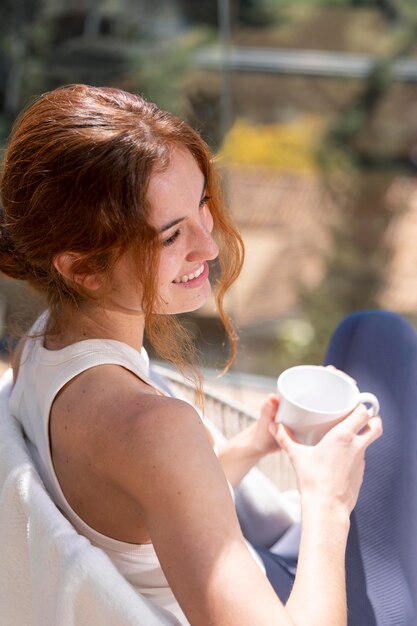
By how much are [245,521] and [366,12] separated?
294 cm

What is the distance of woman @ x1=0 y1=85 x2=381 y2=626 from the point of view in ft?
2.94

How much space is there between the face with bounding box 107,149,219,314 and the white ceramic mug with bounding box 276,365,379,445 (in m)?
0.20

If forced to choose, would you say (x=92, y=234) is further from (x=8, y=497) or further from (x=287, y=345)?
(x=287, y=345)

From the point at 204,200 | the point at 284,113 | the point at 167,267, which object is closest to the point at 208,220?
the point at 204,200

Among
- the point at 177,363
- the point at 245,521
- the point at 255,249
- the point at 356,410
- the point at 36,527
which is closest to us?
the point at 36,527

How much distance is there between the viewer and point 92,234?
1017 millimetres

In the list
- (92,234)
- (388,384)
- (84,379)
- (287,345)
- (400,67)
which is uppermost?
(92,234)

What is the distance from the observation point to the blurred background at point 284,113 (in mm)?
2771

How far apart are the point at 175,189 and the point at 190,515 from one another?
0.41 meters

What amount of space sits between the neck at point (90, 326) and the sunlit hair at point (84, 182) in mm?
18

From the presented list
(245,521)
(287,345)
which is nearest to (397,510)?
(245,521)

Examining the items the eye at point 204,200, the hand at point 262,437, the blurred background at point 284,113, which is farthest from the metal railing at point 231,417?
Answer: the blurred background at point 284,113

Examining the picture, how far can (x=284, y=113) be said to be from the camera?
408 centimetres

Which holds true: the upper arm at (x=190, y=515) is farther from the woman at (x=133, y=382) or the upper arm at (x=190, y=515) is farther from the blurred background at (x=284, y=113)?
the blurred background at (x=284, y=113)
